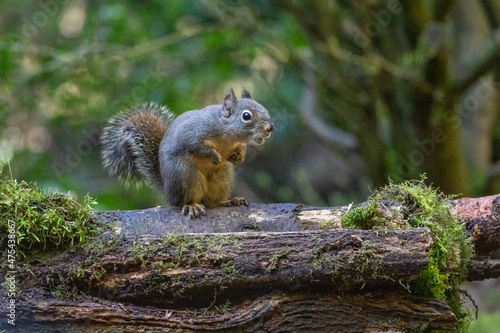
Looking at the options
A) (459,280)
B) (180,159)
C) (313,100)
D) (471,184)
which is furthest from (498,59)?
(180,159)

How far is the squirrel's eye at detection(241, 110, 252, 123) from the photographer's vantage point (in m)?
3.11

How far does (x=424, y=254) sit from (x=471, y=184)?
10.0ft

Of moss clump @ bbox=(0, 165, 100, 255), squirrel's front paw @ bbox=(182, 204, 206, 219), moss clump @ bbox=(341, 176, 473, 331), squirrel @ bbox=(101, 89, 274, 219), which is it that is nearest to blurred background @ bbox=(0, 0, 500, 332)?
squirrel @ bbox=(101, 89, 274, 219)

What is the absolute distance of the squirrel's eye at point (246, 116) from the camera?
3111mm

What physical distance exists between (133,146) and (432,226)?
1754 mm

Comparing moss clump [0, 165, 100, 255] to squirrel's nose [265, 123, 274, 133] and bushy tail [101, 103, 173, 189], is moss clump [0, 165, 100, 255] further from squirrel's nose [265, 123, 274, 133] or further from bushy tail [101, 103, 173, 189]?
squirrel's nose [265, 123, 274, 133]

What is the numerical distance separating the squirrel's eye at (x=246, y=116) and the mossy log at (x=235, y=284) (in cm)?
102

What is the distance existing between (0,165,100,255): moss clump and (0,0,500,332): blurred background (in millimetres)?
1439

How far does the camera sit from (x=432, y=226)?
243 cm

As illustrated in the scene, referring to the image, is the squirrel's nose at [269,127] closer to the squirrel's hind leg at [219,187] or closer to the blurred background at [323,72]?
the squirrel's hind leg at [219,187]

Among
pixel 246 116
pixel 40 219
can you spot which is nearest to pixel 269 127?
pixel 246 116

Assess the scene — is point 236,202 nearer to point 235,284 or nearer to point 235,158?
point 235,158

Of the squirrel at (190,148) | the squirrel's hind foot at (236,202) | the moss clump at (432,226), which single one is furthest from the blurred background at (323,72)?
the moss clump at (432,226)

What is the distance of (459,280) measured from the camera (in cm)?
252
